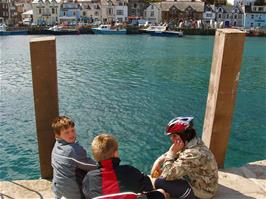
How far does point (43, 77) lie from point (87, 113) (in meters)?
11.7

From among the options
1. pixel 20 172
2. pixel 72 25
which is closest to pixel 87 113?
pixel 20 172

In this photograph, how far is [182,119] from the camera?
4602 millimetres

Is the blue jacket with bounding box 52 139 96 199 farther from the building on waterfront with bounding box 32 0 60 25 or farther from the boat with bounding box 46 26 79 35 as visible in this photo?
the building on waterfront with bounding box 32 0 60 25

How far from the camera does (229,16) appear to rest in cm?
10956

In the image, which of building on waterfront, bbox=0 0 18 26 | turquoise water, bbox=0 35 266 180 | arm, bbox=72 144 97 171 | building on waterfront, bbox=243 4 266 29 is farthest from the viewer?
building on waterfront, bbox=0 0 18 26

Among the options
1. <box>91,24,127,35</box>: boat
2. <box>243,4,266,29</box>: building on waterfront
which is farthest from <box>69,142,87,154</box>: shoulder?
<box>243,4,266,29</box>: building on waterfront

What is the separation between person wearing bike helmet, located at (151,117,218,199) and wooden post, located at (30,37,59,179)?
5.90 feet

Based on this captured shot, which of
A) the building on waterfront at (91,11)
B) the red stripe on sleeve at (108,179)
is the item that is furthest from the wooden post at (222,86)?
the building on waterfront at (91,11)

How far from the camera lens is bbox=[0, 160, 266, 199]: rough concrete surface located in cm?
512

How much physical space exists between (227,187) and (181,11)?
4283 inches

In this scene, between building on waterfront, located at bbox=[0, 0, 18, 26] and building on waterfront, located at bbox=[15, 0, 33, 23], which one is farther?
building on waterfront, located at bbox=[15, 0, 33, 23]

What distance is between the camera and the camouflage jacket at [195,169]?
4.54 meters

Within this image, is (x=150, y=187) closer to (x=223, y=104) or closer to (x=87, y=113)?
(x=223, y=104)

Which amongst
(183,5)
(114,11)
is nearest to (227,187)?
(183,5)
